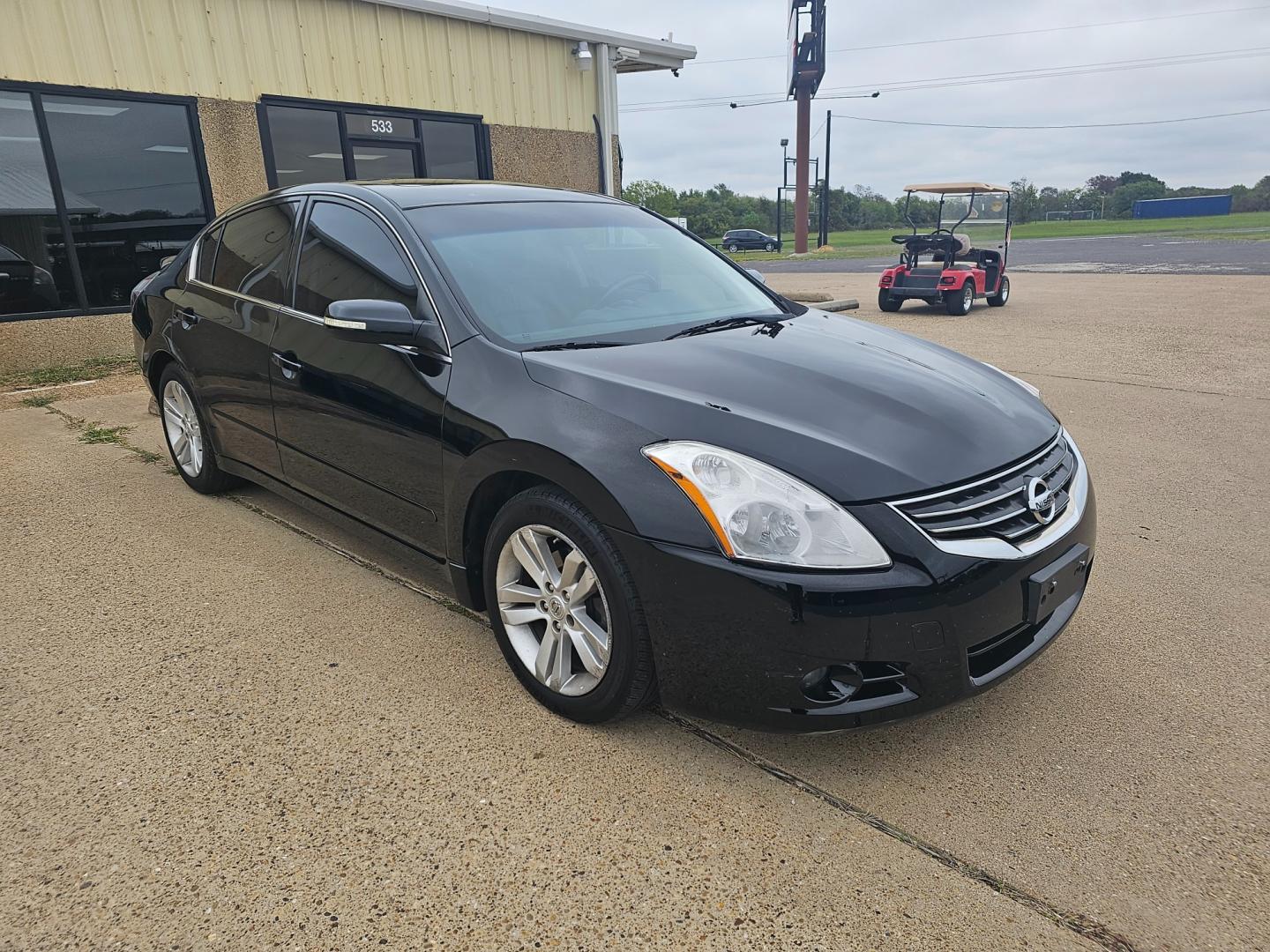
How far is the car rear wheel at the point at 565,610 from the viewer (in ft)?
7.56

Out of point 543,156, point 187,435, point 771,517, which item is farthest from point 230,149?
point 771,517

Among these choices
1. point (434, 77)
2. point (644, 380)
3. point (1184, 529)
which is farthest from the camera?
point (434, 77)

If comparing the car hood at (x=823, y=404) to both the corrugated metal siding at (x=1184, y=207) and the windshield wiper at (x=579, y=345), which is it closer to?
the windshield wiper at (x=579, y=345)

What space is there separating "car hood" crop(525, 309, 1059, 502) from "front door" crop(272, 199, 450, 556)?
0.55m

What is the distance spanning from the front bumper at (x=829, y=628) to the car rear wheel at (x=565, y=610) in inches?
3.3

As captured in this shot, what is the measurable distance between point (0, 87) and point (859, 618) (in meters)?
9.03

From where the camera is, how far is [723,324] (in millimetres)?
3217

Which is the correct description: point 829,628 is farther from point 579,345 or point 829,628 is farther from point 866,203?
point 866,203

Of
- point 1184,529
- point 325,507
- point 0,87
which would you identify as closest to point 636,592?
point 325,507

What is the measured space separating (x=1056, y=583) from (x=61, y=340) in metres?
9.24

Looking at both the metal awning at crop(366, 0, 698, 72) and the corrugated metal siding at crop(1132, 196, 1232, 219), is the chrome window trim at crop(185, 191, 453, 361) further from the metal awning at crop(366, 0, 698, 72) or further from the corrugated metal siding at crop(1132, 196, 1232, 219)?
the corrugated metal siding at crop(1132, 196, 1232, 219)

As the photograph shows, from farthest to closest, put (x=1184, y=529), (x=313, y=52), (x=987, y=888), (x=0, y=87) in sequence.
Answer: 1. (x=313, y=52)
2. (x=0, y=87)
3. (x=1184, y=529)
4. (x=987, y=888)

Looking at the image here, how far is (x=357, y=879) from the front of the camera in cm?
201

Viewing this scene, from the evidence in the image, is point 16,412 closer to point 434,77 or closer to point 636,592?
point 434,77
